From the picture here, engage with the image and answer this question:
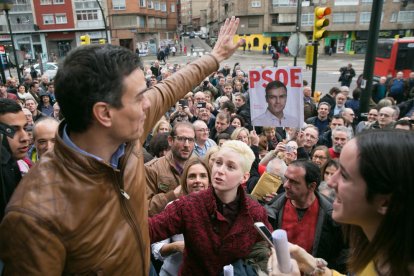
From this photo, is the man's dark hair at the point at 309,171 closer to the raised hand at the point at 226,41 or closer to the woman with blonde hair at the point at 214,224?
the woman with blonde hair at the point at 214,224

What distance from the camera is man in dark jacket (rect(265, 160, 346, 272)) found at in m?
2.70

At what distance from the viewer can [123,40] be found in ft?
162

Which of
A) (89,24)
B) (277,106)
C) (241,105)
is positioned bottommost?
(241,105)

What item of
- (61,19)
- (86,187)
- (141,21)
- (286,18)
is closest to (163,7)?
(141,21)

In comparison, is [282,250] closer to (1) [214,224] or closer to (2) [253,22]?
(1) [214,224]

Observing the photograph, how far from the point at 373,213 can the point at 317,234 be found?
1.45m

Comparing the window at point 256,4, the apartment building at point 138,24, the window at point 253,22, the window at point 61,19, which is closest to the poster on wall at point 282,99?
the apartment building at point 138,24

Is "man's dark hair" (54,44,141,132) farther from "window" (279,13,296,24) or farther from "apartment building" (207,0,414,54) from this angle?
"window" (279,13,296,24)

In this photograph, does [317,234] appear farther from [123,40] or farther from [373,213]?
[123,40]

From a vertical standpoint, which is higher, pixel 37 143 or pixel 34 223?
pixel 34 223

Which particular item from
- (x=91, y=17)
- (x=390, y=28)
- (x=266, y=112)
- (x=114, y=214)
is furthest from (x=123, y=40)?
(x=114, y=214)

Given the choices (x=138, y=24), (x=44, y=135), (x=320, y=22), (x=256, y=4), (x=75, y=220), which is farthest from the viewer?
(x=256, y=4)

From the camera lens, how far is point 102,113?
133cm

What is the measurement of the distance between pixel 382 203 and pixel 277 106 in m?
3.50
